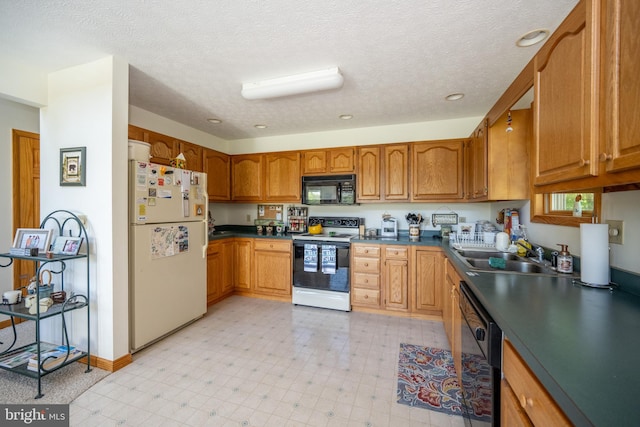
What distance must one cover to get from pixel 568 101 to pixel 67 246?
314cm

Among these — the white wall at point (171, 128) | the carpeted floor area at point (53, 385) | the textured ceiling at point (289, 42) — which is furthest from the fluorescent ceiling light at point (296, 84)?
the carpeted floor area at point (53, 385)

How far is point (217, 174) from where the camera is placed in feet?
12.4

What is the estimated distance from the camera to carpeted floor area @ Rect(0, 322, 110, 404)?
66.9 inches

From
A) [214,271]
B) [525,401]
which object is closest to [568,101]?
[525,401]

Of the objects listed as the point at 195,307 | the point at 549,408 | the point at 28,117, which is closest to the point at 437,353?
the point at 549,408

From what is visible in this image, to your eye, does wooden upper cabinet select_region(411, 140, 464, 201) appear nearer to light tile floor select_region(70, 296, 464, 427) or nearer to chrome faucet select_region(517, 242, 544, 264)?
chrome faucet select_region(517, 242, 544, 264)

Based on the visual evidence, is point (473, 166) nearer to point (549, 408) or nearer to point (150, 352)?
point (549, 408)

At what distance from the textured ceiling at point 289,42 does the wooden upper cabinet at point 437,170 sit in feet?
1.85

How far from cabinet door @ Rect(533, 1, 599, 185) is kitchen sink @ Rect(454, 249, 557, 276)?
694mm

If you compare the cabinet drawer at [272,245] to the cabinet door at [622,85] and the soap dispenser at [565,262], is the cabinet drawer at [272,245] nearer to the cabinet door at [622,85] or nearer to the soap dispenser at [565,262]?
the soap dispenser at [565,262]

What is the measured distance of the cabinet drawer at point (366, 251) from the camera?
317cm

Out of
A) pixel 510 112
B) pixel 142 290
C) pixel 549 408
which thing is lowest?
pixel 142 290

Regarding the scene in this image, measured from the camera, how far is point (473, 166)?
2824 millimetres

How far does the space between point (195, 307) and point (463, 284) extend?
8.66ft
